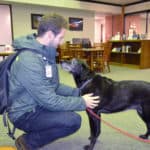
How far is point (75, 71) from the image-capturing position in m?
1.81

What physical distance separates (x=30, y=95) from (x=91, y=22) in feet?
29.4

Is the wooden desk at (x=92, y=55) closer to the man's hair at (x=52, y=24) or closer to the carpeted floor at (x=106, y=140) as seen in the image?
the carpeted floor at (x=106, y=140)

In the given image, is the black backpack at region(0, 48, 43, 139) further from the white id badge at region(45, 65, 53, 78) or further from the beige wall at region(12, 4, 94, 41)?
the beige wall at region(12, 4, 94, 41)

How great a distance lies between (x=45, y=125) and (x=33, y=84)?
0.32 m

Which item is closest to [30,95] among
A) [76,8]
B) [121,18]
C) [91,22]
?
[76,8]

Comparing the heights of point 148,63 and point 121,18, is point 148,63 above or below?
below

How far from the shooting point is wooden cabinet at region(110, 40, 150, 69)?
6.91m

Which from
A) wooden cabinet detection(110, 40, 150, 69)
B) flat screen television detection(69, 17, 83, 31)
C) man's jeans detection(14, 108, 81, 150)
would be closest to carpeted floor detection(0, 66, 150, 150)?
man's jeans detection(14, 108, 81, 150)

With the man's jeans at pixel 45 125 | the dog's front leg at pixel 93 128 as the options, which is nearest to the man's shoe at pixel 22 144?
the man's jeans at pixel 45 125

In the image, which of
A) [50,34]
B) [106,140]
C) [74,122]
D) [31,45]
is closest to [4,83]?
[31,45]

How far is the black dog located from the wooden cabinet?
540 centimetres

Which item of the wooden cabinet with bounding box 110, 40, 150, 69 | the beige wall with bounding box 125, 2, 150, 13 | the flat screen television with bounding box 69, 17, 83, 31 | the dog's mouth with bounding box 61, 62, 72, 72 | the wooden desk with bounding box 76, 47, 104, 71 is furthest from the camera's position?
the flat screen television with bounding box 69, 17, 83, 31

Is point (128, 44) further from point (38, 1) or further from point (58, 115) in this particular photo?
point (58, 115)

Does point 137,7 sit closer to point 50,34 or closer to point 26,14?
point 26,14
